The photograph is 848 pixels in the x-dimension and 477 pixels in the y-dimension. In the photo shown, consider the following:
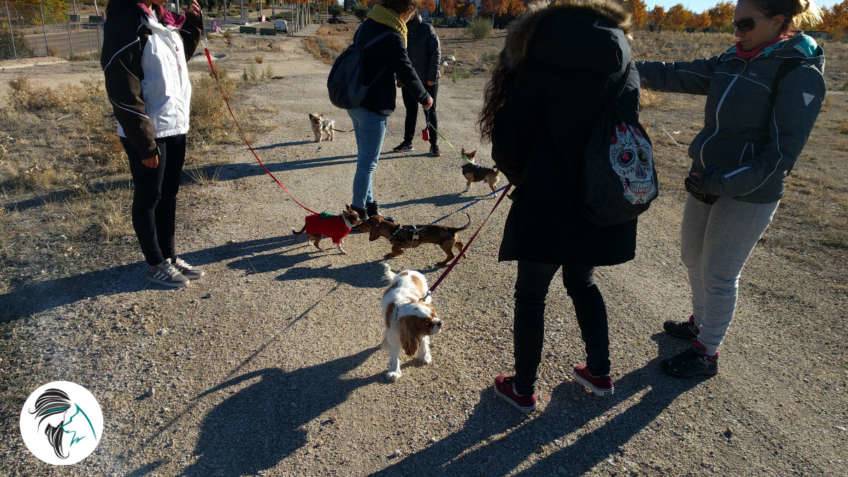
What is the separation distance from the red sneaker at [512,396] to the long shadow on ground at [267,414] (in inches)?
31.8

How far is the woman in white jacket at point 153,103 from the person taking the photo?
3.38 m

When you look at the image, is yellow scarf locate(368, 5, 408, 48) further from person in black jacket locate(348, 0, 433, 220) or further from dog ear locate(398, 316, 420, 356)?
dog ear locate(398, 316, 420, 356)

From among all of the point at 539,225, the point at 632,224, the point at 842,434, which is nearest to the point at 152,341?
the point at 539,225

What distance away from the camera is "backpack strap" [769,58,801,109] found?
2.60 meters

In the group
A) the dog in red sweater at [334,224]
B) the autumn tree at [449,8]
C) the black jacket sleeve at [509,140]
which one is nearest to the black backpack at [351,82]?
the dog in red sweater at [334,224]

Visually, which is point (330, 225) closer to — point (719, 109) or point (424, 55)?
point (719, 109)

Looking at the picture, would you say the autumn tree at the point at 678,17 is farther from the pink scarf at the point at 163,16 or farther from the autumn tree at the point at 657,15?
the pink scarf at the point at 163,16

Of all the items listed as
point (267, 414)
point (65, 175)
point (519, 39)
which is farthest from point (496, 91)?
point (65, 175)

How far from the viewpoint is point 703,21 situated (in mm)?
81188

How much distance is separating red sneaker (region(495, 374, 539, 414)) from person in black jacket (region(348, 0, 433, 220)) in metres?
2.70

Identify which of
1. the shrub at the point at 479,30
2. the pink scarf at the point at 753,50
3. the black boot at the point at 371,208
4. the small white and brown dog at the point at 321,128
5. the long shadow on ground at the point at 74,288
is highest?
the shrub at the point at 479,30

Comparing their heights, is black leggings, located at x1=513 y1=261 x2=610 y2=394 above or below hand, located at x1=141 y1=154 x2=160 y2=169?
below

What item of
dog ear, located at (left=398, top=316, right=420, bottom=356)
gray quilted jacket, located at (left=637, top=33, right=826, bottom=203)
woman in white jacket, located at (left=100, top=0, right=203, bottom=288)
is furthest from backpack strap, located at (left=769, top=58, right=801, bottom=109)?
woman in white jacket, located at (left=100, top=0, right=203, bottom=288)

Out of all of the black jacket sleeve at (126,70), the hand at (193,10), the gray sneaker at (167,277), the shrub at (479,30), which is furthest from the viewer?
the shrub at (479,30)
